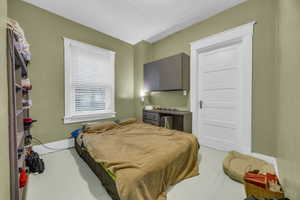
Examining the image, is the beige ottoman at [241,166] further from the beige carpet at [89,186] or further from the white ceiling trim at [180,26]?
the white ceiling trim at [180,26]

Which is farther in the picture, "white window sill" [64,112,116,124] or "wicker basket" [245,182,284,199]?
"white window sill" [64,112,116,124]

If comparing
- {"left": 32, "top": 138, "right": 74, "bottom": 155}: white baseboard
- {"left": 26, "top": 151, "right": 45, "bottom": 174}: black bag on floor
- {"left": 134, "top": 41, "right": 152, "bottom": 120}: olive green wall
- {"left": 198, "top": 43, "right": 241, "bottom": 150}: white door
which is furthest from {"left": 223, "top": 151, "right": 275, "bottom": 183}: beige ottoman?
{"left": 32, "top": 138, "right": 74, "bottom": 155}: white baseboard

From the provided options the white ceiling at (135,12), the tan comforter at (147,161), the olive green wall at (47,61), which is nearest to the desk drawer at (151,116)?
the tan comforter at (147,161)

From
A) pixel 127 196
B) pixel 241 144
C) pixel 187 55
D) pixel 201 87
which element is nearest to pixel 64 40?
pixel 187 55

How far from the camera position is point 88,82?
3.03 meters

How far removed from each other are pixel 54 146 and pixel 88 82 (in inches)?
63.1

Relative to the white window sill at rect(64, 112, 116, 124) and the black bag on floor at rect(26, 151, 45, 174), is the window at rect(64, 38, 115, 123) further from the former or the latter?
the black bag on floor at rect(26, 151, 45, 174)

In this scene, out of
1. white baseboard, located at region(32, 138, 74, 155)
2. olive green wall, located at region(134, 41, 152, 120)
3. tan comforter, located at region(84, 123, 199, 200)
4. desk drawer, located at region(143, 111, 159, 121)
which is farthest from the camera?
olive green wall, located at region(134, 41, 152, 120)

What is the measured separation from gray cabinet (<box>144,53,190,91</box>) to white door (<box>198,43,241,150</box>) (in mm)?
397

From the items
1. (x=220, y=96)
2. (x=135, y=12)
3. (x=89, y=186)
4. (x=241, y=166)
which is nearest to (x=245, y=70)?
(x=220, y=96)

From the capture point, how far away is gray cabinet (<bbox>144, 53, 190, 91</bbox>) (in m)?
2.88

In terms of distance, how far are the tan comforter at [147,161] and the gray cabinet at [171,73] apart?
1.33 meters

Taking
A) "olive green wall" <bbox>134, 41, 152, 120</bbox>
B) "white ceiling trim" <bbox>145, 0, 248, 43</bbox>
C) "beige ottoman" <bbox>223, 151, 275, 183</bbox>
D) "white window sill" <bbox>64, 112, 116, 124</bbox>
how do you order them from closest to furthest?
"beige ottoman" <bbox>223, 151, 275, 183</bbox> < "white ceiling trim" <bbox>145, 0, 248, 43</bbox> < "white window sill" <bbox>64, 112, 116, 124</bbox> < "olive green wall" <bbox>134, 41, 152, 120</bbox>

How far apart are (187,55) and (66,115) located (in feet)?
10.7
